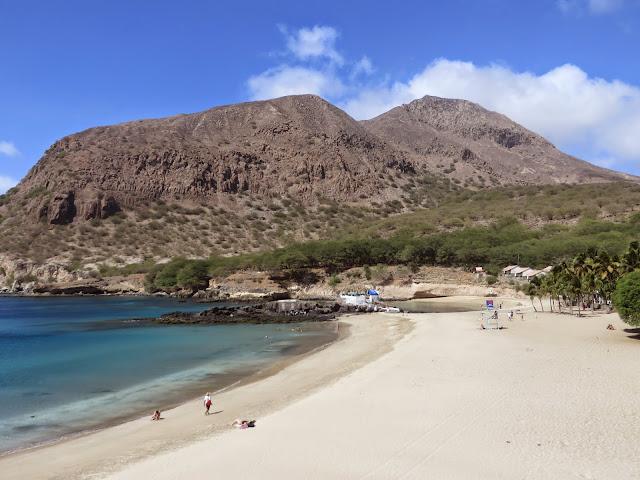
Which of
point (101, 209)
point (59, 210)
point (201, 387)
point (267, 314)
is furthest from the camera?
point (101, 209)

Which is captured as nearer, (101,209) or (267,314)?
(267,314)

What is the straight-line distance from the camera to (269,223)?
120m

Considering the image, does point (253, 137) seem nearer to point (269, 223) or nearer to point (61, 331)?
point (269, 223)

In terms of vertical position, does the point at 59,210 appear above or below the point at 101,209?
below

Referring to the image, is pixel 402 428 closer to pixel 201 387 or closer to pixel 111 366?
pixel 201 387

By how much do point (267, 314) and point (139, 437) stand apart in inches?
1473

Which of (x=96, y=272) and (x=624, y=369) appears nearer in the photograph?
→ (x=624, y=369)

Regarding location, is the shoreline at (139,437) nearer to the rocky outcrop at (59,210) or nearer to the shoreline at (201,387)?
the shoreline at (201,387)

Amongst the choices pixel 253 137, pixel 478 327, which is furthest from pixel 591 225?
pixel 253 137

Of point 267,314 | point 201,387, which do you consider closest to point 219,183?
point 267,314

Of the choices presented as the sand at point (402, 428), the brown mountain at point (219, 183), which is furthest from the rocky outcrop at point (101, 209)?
the sand at point (402, 428)

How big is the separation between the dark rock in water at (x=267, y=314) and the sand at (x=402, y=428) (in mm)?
24389

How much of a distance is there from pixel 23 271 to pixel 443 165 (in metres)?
142

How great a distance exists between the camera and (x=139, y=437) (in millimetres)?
12367
